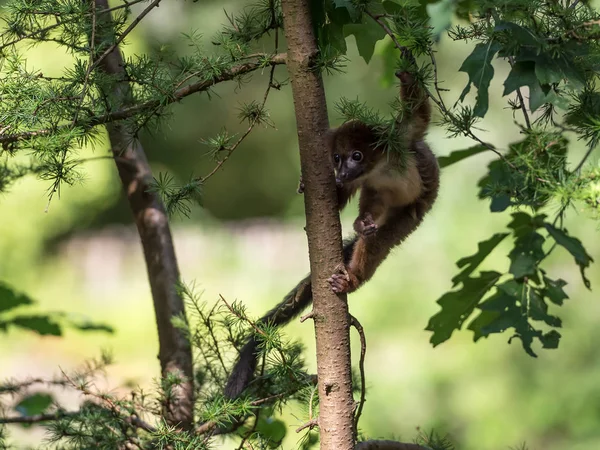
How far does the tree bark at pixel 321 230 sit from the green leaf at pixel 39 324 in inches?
45.9

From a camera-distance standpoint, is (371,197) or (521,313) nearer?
(521,313)

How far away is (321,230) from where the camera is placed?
1438 millimetres

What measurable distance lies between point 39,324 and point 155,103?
1.11 meters

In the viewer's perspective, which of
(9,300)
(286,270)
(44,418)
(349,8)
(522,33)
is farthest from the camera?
(286,270)

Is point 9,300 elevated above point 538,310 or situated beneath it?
elevated above

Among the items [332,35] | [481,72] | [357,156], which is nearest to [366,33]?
[332,35]

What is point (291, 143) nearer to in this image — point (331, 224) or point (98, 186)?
point (98, 186)

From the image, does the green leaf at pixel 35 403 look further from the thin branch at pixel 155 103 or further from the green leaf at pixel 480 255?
the green leaf at pixel 480 255

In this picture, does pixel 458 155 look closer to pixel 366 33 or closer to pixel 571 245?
pixel 571 245

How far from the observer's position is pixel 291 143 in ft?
20.9

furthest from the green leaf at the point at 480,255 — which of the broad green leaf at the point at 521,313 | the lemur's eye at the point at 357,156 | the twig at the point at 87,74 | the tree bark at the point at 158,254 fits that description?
the twig at the point at 87,74

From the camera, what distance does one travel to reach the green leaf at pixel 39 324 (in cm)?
233

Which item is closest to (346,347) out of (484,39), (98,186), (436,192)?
(484,39)

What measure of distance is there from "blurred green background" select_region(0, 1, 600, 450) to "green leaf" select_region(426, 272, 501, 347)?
155 centimetres
